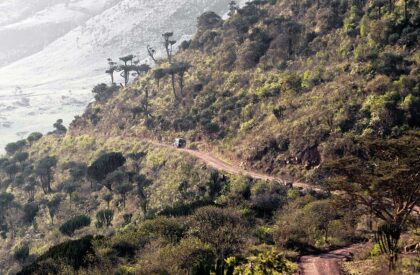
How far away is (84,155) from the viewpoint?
291 feet

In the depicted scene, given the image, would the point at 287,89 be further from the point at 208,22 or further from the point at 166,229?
the point at 208,22

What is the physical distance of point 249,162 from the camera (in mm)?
58531

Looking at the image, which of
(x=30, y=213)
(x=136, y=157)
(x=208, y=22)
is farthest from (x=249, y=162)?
(x=208, y=22)

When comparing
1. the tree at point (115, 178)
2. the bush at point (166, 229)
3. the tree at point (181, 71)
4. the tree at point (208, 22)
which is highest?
the tree at point (208, 22)

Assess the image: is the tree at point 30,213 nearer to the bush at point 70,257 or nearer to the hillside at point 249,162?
the hillside at point 249,162

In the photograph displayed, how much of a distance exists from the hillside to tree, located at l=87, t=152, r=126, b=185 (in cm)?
18

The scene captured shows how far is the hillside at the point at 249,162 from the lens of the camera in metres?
29.1

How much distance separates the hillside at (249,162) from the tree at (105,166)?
0.18 m

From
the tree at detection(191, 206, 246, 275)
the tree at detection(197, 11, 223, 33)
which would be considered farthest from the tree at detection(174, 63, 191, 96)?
the tree at detection(191, 206, 246, 275)

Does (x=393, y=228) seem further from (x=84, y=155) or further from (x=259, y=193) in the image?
(x=84, y=155)

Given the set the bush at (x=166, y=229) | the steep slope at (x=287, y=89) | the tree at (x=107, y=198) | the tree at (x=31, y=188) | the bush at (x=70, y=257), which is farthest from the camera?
the tree at (x=31, y=188)

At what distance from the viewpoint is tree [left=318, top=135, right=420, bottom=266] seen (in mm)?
25359

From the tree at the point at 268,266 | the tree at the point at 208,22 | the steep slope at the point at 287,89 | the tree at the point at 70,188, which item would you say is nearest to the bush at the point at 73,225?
the tree at the point at 70,188

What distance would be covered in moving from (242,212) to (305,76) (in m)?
30.5
